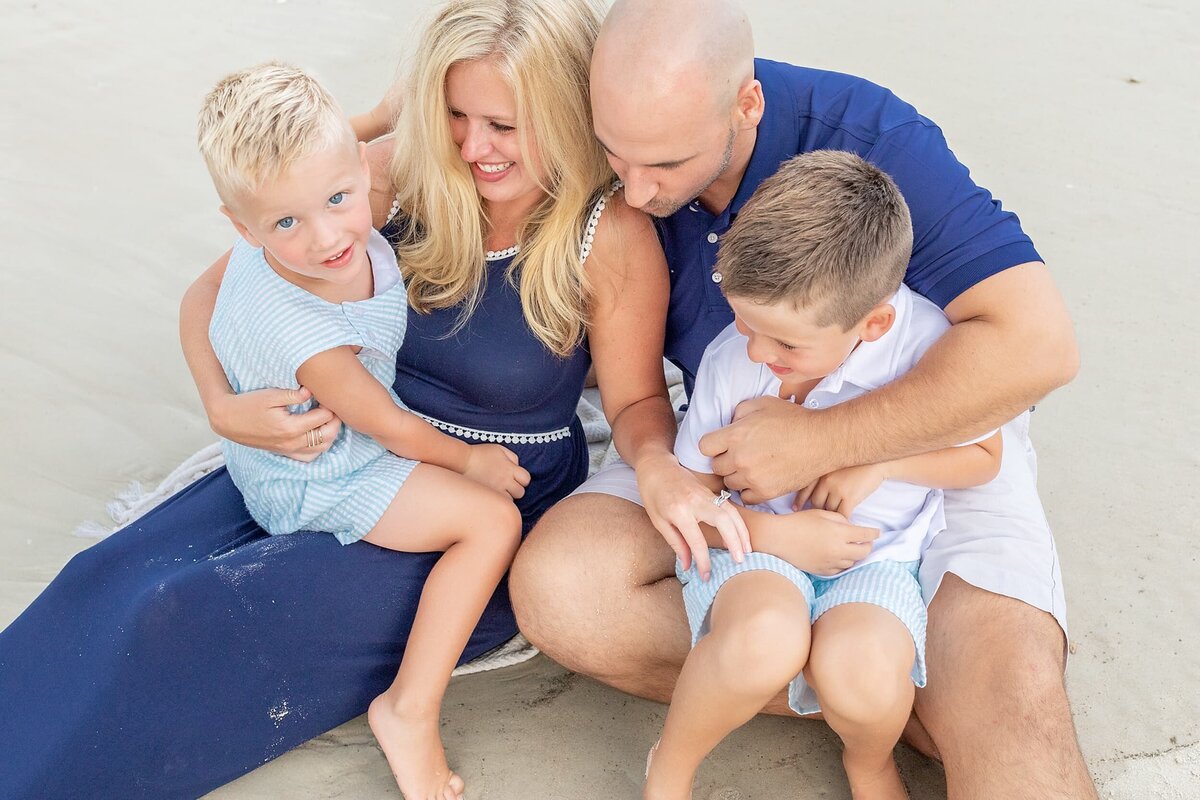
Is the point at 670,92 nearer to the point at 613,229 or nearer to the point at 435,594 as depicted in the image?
the point at 613,229

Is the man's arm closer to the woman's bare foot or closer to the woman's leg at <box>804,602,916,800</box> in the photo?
the woman's leg at <box>804,602,916,800</box>

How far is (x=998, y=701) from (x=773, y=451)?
24.0 inches

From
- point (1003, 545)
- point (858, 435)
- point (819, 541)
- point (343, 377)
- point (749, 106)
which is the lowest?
point (1003, 545)

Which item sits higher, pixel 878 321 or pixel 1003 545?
pixel 878 321

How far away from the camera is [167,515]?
258cm

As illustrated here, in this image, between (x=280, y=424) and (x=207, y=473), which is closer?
(x=280, y=424)

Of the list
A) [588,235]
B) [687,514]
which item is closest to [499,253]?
[588,235]

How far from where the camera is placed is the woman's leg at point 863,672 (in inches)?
79.9

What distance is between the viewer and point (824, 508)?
2295mm

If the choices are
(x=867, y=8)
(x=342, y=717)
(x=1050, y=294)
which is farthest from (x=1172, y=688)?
(x=867, y=8)

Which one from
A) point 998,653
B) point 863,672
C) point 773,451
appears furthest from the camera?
→ point 773,451

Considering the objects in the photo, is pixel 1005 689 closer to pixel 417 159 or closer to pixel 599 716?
pixel 599 716

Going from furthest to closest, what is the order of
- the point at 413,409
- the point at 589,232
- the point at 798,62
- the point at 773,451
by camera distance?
the point at 798,62
the point at 413,409
the point at 589,232
the point at 773,451

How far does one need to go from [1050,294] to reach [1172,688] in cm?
103
